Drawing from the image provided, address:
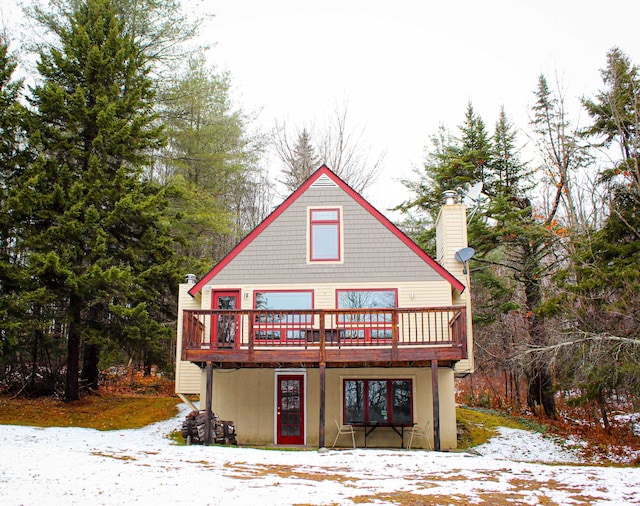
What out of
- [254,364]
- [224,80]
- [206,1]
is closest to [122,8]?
[206,1]

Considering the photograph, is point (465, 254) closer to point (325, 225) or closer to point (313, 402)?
point (325, 225)

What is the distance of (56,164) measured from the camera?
1795cm

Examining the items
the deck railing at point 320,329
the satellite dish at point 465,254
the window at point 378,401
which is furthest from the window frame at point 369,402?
the satellite dish at point 465,254

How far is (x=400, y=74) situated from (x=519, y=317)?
17275 mm

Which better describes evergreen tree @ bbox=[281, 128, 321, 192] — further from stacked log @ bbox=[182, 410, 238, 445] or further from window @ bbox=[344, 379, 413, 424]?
stacked log @ bbox=[182, 410, 238, 445]

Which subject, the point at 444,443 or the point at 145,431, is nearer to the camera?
the point at 444,443

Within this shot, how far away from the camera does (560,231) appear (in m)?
17.9

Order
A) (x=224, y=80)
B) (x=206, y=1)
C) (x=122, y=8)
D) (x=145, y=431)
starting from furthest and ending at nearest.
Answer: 1. (x=224, y=80)
2. (x=206, y=1)
3. (x=122, y=8)
4. (x=145, y=431)

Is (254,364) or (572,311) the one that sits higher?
(572,311)

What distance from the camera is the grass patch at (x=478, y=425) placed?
1633 cm

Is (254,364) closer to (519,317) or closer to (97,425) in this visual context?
(97,425)

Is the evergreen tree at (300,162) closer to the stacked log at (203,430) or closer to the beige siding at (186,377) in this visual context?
the beige siding at (186,377)

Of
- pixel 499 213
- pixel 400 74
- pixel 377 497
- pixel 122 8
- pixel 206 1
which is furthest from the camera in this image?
pixel 400 74

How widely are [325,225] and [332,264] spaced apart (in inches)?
46.2
